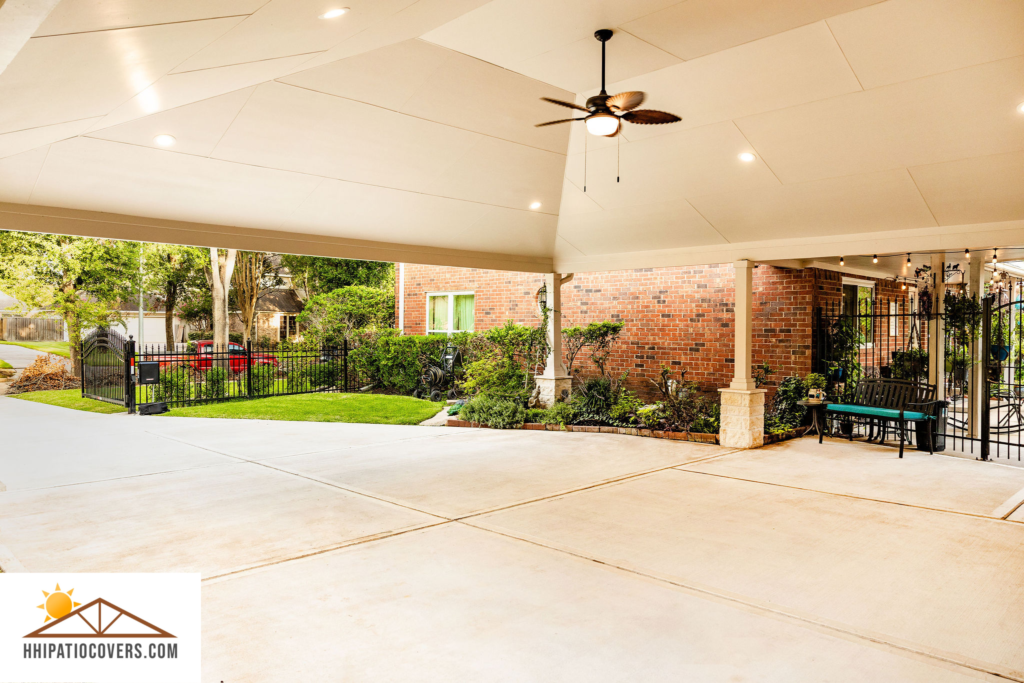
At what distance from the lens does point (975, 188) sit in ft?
22.2

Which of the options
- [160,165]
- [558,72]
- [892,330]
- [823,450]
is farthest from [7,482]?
[892,330]

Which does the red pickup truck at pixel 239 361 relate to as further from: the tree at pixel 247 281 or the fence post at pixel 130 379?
the tree at pixel 247 281

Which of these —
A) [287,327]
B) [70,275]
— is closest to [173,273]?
[70,275]

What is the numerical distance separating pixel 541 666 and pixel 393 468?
15.6ft

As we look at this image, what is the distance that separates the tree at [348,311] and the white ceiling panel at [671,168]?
423 inches

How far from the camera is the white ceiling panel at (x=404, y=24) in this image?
12.8ft

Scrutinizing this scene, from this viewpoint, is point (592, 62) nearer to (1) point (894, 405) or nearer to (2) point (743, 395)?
(2) point (743, 395)

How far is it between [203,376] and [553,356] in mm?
9068

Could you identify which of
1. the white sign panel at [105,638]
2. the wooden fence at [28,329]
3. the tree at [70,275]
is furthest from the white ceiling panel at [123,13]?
the wooden fence at [28,329]

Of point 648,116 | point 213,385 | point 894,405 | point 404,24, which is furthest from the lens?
point 213,385

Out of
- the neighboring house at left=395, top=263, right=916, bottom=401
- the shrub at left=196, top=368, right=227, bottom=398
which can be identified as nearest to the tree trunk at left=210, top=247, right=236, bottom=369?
the shrub at left=196, top=368, right=227, bottom=398

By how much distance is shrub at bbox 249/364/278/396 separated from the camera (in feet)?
52.5

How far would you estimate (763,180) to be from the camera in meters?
7.75

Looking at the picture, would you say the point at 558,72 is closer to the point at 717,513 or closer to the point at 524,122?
the point at 524,122
